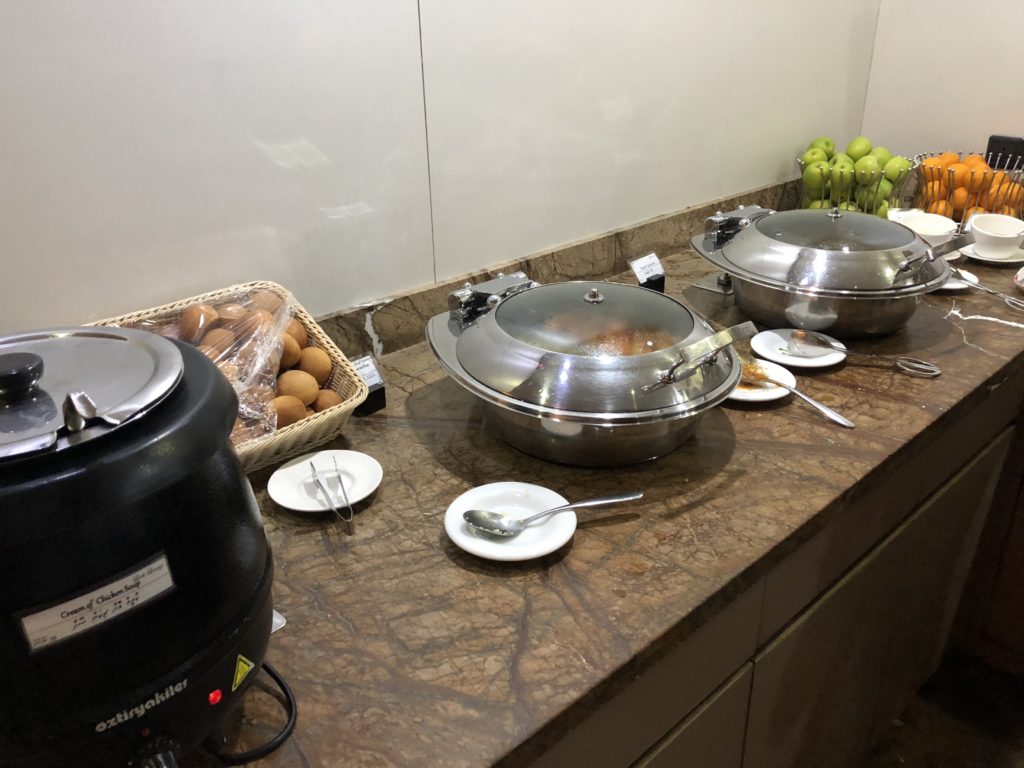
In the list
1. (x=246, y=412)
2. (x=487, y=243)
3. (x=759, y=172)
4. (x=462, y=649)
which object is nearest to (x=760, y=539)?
(x=462, y=649)

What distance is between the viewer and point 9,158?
31.6 inches

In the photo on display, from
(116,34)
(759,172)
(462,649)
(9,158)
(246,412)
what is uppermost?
(116,34)

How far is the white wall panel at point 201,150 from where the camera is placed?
817 mm

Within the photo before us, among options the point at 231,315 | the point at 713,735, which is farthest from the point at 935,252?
the point at 231,315

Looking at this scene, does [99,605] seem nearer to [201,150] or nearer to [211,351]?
[211,351]

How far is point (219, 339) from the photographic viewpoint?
35.5 inches

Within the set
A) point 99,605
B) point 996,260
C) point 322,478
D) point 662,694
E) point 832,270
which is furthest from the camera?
point 996,260

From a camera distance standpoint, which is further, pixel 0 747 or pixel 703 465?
pixel 703 465

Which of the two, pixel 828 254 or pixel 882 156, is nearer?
pixel 828 254

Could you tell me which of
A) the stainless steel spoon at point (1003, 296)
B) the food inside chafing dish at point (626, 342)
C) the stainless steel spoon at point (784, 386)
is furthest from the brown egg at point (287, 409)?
the stainless steel spoon at point (1003, 296)

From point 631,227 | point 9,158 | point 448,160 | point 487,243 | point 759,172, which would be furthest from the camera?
point 759,172

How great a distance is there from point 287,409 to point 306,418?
3 cm

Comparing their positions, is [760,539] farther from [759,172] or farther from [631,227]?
[759,172]

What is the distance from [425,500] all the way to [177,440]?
0.41 m
